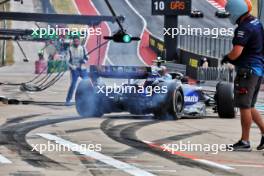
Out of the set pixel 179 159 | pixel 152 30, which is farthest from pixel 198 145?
pixel 152 30

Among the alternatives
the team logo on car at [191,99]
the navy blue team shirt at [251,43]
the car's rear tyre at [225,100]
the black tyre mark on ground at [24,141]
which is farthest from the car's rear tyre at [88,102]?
the navy blue team shirt at [251,43]

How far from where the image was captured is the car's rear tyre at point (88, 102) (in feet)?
45.1

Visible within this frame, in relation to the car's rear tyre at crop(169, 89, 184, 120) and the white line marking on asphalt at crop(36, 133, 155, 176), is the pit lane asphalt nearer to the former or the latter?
the white line marking on asphalt at crop(36, 133, 155, 176)

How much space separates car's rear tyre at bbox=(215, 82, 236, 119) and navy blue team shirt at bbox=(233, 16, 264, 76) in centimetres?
469

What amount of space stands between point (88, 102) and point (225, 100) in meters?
2.61

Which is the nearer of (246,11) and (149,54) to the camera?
(246,11)

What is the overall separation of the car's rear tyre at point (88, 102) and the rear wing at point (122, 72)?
236mm

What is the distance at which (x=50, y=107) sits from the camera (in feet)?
52.5

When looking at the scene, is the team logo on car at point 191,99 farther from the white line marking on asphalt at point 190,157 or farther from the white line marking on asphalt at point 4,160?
the white line marking on asphalt at point 4,160

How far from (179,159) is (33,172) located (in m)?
1.85

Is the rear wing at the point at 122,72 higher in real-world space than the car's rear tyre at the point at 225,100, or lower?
higher

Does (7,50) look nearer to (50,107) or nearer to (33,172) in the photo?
(50,107)

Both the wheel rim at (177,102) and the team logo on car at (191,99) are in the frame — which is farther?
the team logo on car at (191,99)

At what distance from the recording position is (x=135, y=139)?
10.3m
